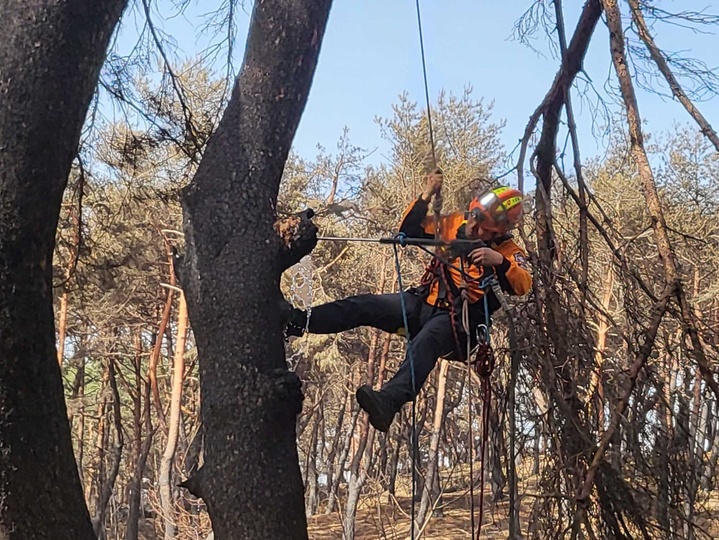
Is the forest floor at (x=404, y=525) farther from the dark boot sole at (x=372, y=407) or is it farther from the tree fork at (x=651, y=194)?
the tree fork at (x=651, y=194)

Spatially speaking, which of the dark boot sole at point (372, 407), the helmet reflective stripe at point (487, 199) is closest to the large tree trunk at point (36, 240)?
the dark boot sole at point (372, 407)

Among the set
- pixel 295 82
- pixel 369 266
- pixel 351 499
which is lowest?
pixel 351 499

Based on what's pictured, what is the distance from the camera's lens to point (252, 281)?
2209 millimetres

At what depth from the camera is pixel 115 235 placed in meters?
13.1

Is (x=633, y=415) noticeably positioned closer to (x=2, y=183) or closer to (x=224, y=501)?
(x=224, y=501)

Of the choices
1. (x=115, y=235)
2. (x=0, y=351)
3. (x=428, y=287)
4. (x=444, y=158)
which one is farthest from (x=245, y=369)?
(x=115, y=235)

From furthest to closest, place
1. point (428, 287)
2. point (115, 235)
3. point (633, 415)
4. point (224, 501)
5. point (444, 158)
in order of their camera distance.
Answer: point (115, 235) < point (444, 158) < point (428, 287) < point (633, 415) < point (224, 501)

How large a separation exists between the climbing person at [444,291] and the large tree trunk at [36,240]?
1.30 meters

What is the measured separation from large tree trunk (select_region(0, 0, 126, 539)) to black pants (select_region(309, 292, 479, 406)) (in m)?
1.45

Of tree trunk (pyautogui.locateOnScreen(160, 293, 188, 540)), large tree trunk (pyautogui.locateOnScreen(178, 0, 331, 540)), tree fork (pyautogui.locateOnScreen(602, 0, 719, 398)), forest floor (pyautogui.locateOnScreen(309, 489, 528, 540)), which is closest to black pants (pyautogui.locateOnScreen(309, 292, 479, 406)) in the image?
large tree trunk (pyautogui.locateOnScreen(178, 0, 331, 540))

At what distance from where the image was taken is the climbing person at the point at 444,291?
3318 millimetres

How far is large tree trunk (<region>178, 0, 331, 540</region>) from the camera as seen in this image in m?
2.08

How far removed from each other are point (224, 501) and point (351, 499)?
12024 mm

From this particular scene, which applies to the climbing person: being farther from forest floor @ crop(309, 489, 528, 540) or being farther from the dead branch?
forest floor @ crop(309, 489, 528, 540)
